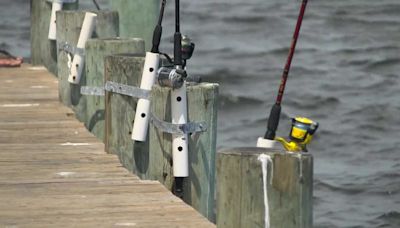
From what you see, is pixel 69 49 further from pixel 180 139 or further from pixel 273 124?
pixel 273 124

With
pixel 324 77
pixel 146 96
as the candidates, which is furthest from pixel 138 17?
pixel 324 77

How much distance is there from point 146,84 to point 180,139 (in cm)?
72

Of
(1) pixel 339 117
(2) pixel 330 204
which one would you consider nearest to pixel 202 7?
(1) pixel 339 117

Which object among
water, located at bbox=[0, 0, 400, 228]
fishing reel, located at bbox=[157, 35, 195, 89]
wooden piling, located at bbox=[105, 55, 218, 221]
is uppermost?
fishing reel, located at bbox=[157, 35, 195, 89]

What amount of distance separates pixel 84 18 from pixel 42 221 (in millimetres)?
3347

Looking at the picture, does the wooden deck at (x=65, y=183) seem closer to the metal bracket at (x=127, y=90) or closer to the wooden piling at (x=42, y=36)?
the metal bracket at (x=127, y=90)

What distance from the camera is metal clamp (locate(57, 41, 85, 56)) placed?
33.1 feet

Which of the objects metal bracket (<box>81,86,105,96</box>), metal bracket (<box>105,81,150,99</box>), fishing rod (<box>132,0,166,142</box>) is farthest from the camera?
metal bracket (<box>81,86,105,96</box>)

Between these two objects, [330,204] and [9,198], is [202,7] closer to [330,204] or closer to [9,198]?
[330,204]

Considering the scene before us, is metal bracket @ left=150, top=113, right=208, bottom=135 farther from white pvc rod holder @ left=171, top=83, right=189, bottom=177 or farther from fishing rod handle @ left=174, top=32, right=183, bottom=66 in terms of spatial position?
fishing rod handle @ left=174, top=32, right=183, bottom=66

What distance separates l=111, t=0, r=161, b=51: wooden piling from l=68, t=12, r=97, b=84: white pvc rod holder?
0.34m

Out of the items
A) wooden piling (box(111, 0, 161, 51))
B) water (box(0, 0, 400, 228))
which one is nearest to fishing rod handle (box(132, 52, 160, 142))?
wooden piling (box(111, 0, 161, 51))

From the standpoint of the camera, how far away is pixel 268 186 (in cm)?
591

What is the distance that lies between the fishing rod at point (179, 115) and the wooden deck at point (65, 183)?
0.18m
